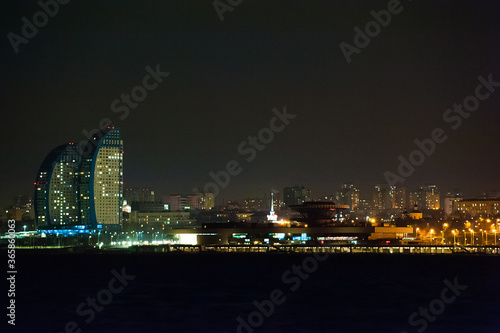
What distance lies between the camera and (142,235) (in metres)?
200

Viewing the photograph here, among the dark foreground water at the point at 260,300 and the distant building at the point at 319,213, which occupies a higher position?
the distant building at the point at 319,213

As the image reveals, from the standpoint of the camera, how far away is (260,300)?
61.7 meters

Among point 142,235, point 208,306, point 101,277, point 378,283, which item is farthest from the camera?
point 142,235

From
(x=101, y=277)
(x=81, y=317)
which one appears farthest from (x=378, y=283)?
(x=81, y=317)

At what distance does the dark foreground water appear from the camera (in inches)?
1858

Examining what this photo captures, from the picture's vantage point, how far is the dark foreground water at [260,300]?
47.2 metres

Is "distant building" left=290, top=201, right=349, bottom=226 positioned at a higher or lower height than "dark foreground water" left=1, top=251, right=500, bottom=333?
higher

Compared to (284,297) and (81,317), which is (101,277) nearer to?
(284,297)

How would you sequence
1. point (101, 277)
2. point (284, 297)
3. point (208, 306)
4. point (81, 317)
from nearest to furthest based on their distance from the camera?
point (81, 317) < point (208, 306) < point (284, 297) < point (101, 277)

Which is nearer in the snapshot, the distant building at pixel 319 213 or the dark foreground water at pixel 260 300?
the dark foreground water at pixel 260 300

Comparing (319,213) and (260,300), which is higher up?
(319,213)

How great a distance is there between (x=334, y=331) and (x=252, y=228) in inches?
4378

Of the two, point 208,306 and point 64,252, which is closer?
point 208,306

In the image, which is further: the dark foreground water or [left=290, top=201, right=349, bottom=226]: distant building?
[left=290, top=201, right=349, bottom=226]: distant building
